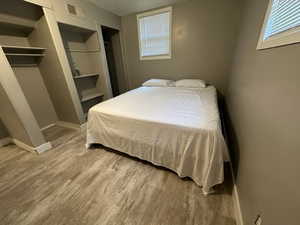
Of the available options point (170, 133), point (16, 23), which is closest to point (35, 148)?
point (16, 23)

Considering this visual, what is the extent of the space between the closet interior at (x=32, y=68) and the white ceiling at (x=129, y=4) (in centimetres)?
120

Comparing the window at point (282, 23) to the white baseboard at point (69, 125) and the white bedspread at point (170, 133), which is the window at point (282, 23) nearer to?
the white bedspread at point (170, 133)

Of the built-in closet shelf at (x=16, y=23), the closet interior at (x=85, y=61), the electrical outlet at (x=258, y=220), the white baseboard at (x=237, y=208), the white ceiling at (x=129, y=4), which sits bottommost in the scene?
the white baseboard at (x=237, y=208)

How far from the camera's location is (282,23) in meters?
0.76

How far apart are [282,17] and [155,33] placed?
274 cm

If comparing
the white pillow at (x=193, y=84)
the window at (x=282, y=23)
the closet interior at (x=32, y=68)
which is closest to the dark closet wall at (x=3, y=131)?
the closet interior at (x=32, y=68)

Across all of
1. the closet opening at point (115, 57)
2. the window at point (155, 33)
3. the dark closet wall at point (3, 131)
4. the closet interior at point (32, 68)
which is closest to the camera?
the closet interior at point (32, 68)

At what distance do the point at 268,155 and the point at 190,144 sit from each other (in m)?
0.60

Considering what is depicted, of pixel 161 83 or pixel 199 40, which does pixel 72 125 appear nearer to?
pixel 161 83

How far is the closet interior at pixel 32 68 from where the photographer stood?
72.9 inches

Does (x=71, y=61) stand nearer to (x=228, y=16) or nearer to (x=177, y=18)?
(x=177, y=18)

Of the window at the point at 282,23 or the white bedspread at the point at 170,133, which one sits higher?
the window at the point at 282,23

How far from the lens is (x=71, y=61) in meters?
2.74

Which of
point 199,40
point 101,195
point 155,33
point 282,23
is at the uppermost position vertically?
point 155,33
